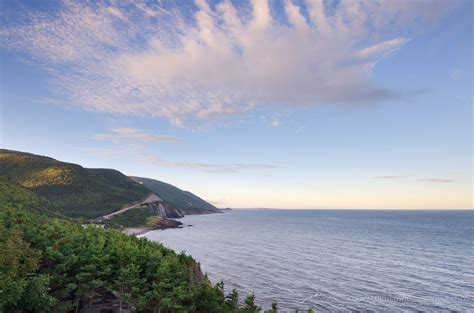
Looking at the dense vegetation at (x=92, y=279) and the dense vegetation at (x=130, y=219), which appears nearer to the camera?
the dense vegetation at (x=92, y=279)

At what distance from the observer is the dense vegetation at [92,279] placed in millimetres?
29859

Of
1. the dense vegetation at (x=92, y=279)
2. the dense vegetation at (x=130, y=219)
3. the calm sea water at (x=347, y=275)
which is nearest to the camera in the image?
the dense vegetation at (x=92, y=279)

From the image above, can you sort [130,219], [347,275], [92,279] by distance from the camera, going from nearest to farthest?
[92,279] < [347,275] < [130,219]

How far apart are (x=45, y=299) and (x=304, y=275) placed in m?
57.4

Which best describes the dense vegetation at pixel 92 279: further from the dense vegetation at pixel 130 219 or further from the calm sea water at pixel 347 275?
the dense vegetation at pixel 130 219

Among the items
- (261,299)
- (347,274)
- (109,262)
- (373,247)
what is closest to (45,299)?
(109,262)

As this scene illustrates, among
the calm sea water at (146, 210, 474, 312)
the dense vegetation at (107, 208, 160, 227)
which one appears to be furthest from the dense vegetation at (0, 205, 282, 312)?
the dense vegetation at (107, 208, 160, 227)

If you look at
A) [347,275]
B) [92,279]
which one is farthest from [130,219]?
[92,279]

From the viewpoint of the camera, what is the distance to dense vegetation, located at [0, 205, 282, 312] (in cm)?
2986

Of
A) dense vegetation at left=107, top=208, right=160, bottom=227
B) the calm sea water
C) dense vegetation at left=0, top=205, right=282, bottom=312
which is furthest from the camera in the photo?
dense vegetation at left=107, top=208, right=160, bottom=227

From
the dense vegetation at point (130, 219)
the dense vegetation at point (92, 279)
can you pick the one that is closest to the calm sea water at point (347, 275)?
the dense vegetation at point (92, 279)

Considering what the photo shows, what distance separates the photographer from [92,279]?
3556 cm

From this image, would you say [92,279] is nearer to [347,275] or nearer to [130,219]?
[347,275]

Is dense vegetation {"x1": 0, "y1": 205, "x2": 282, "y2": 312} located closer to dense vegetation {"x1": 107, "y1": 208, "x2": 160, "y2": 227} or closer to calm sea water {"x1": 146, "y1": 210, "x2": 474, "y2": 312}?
calm sea water {"x1": 146, "y1": 210, "x2": 474, "y2": 312}
